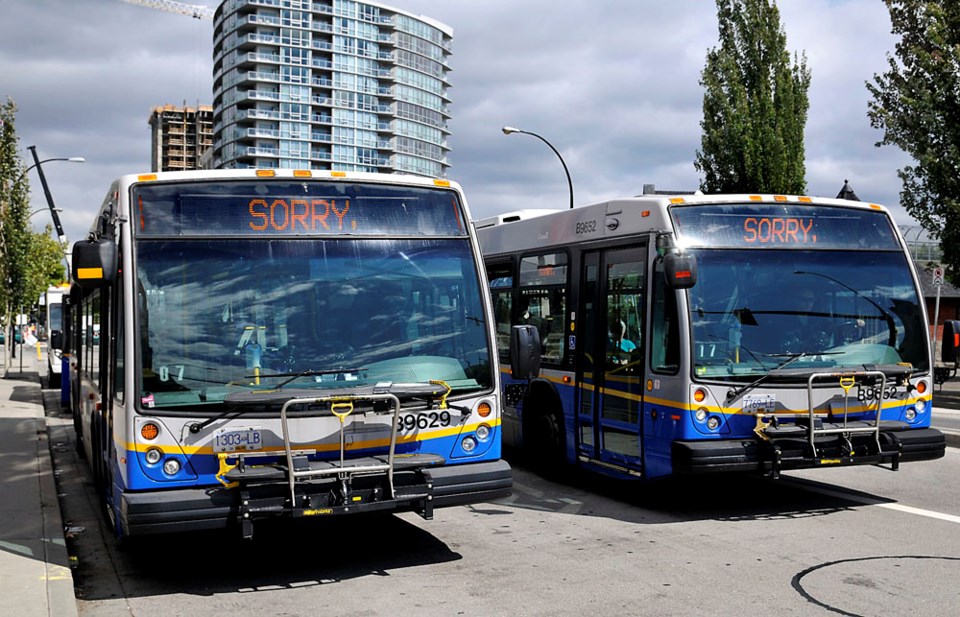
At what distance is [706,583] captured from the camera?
7.06 m

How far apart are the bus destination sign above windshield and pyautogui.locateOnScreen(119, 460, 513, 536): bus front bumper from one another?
368cm

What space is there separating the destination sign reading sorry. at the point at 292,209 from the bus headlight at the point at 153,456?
148 cm

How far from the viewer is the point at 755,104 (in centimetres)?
3178

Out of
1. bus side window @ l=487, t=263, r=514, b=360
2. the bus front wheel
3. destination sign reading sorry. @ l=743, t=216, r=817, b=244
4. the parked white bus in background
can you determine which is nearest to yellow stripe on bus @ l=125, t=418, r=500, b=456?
destination sign reading sorry. @ l=743, t=216, r=817, b=244

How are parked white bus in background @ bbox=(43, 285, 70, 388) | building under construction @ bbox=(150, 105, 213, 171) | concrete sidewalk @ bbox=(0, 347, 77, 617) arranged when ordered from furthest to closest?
building under construction @ bbox=(150, 105, 213, 171) < parked white bus in background @ bbox=(43, 285, 70, 388) < concrete sidewalk @ bbox=(0, 347, 77, 617)

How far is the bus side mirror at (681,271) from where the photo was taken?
8836 millimetres

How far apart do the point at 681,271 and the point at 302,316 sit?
3.31 m

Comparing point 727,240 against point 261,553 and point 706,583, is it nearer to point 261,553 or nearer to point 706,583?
point 706,583

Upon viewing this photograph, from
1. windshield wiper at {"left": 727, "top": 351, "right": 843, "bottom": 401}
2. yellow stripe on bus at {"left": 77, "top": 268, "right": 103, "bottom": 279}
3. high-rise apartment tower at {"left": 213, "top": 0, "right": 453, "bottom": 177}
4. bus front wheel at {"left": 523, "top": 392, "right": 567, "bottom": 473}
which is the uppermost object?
high-rise apartment tower at {"left": 213, "top": 0, "right": 453, "bottom": 177}

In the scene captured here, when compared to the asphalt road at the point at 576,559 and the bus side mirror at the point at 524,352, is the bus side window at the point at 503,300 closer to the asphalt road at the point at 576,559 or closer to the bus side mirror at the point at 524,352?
the asphalt road at the point at 576,559

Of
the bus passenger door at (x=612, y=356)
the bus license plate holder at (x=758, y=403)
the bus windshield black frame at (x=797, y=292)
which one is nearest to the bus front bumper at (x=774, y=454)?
the bus license plate holder at (x=758, y=403)

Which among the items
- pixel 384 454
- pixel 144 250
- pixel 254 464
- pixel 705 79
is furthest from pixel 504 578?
pixel 705 79

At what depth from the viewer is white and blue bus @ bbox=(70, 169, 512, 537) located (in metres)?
6.93

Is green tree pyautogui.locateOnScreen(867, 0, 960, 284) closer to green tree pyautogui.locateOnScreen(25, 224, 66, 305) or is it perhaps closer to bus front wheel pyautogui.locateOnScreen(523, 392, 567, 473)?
bus front wheel pyautogui.locateOnScreen(523, 392, 567, 473)
